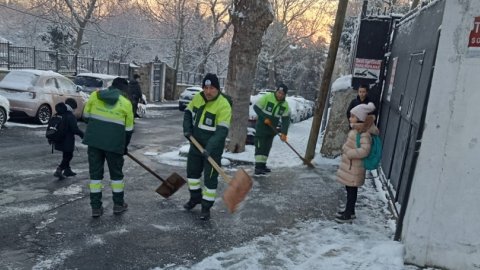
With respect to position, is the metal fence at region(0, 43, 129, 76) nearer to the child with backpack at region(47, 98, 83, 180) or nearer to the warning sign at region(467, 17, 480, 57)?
the child with backpack at region(47, 98, 83, 180)

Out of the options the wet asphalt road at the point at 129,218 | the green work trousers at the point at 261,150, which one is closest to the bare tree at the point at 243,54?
the green work trousers at the point at 261,150

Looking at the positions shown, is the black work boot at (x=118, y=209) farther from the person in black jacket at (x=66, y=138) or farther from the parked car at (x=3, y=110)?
the parked car at (x=3, y=110)

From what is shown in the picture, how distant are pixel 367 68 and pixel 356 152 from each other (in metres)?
5.27

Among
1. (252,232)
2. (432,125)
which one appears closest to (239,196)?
(252,232)

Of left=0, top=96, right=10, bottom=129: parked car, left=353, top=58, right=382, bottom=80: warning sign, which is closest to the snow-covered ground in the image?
left=353, top=58, right=382, bottom=80: warning sign

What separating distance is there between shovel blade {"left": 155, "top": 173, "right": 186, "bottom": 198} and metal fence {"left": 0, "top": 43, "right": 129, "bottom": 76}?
52.0 ft

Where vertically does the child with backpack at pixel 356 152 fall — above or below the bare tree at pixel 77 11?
below

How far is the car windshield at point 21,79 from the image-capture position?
537 inches

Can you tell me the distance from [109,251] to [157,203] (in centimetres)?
187

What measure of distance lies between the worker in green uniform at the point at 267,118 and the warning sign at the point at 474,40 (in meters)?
4.86

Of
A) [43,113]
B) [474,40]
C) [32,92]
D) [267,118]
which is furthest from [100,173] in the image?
[43,113]

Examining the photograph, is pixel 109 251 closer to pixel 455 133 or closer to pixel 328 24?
pixel 455 133

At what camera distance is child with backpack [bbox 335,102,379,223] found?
608cm

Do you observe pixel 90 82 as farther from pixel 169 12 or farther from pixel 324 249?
pixel 169 12
